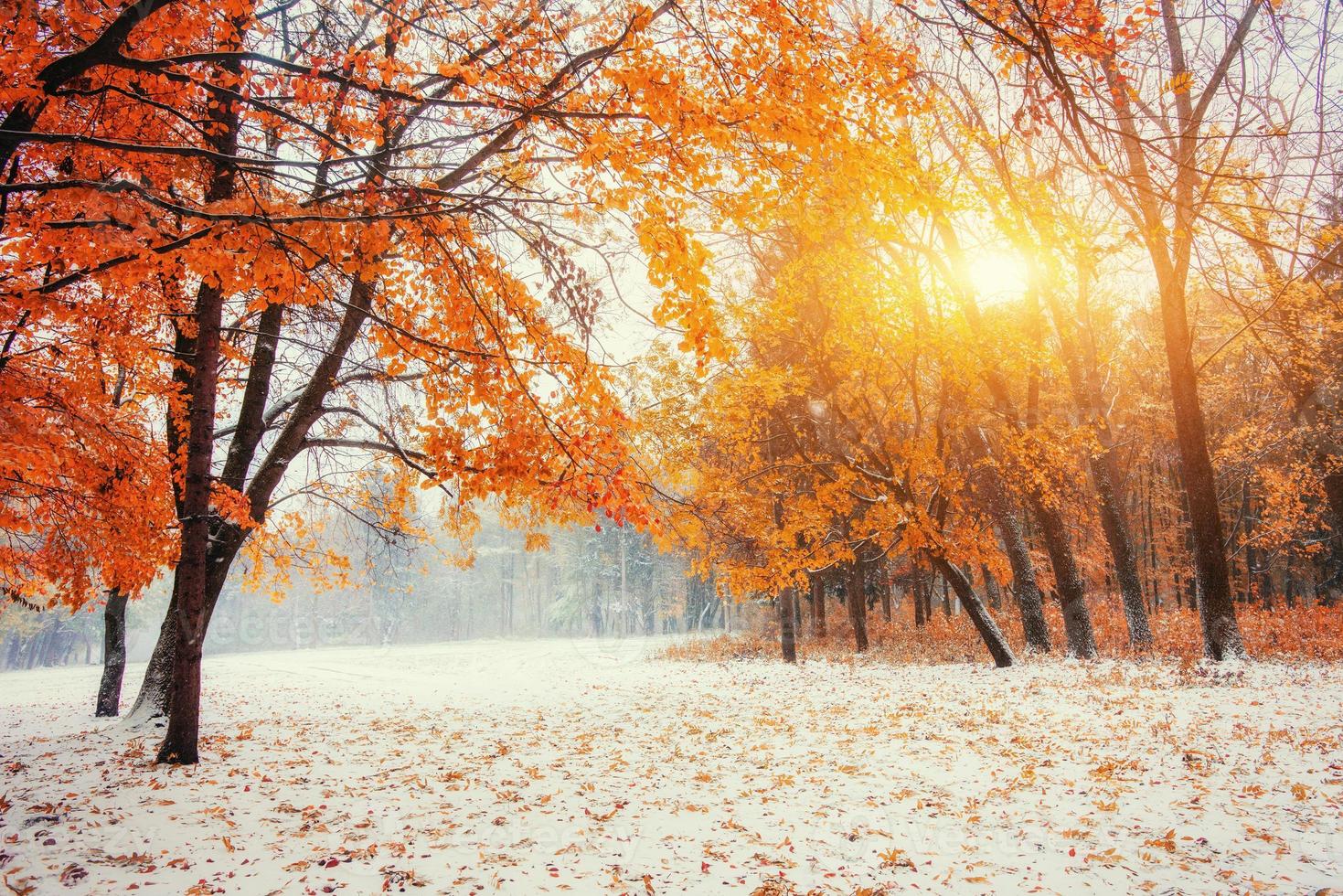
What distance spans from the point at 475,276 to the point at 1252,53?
18.6 ft

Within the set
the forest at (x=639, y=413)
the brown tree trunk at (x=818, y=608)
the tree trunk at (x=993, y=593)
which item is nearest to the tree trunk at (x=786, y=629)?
the forest at (x=639, y=413)

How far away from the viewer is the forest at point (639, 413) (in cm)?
386

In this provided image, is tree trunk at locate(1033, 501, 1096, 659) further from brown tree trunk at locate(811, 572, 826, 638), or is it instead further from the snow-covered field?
brown tree trunk at locate(811, 572, 826, 638)

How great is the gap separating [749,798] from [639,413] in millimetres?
7467

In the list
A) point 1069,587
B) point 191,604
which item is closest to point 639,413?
point 191,604

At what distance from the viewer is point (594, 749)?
760 centimetres

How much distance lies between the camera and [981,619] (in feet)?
39.8

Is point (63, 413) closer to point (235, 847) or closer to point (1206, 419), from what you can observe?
point (235, 847)

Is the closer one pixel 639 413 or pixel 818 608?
pixel 639 413

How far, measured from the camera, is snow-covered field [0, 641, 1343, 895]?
3930 mm

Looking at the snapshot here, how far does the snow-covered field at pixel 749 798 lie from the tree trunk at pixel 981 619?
188 centimetres

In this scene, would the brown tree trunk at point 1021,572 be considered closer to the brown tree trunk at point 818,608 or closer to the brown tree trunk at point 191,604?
the brown tree trunk at point 818,608

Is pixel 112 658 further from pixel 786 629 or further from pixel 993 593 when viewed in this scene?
pixel 993 593

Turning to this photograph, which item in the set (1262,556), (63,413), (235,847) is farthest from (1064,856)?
(1262,556)
